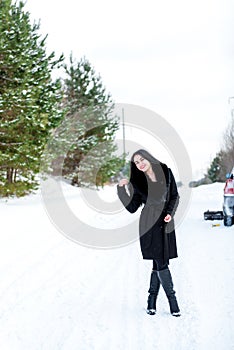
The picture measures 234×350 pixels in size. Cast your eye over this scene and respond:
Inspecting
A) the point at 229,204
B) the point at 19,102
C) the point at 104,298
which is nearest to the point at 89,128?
the point at 19,102

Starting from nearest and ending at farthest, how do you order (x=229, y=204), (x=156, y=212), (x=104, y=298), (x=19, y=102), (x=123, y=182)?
(x=156, y=212) → (x=123, y=182) → (x=104, y=298) → (x=229, y=204) → (x=19, y=102)

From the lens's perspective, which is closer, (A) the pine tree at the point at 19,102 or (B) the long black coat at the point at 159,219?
(B) the long black coat at the point at 159,219

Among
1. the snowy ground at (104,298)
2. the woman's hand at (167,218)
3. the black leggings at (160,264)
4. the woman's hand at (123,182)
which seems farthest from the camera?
the woman's hand at (123,182)

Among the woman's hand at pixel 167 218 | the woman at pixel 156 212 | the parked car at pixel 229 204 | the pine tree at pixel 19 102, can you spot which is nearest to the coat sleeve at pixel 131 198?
the woman at pixel 156 212

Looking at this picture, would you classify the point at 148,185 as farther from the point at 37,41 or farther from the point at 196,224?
the point at 37,41

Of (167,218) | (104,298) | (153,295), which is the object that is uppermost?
(167,218)

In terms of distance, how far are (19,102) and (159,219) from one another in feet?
41.4

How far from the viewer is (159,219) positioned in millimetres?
4449

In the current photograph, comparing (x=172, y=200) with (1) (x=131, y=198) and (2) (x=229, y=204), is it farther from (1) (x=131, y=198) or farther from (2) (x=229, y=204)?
(2) (x=229, y=204)

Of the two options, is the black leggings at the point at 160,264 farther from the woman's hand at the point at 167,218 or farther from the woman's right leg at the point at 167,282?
the woman's hand at the point at 167,218

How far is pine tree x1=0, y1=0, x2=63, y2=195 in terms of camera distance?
15.5 metres

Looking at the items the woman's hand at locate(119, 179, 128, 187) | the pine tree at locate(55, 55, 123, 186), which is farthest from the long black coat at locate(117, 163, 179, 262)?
the pine tree at locate(55, 55, 123, 186)

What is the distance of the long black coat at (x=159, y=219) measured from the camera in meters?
4.46

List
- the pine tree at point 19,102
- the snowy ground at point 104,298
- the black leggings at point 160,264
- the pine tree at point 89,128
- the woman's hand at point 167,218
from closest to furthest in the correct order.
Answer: the snowy ground at point 104,298
the woman's hand at point 167,218
the black leggings at point 160,264
the pine tree at point 19,102
the pine tree at point 89,128
